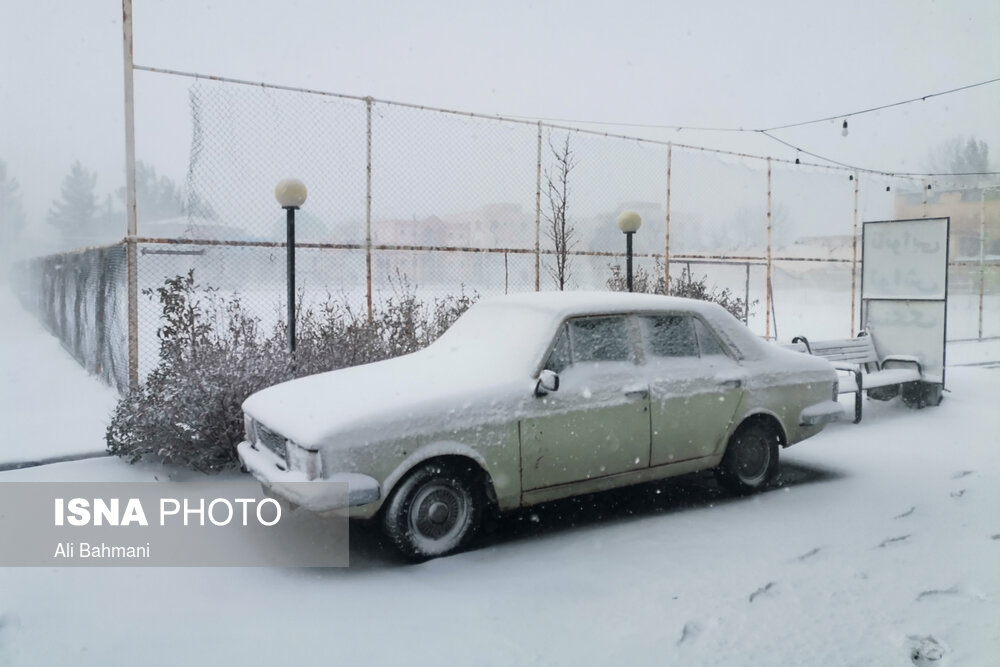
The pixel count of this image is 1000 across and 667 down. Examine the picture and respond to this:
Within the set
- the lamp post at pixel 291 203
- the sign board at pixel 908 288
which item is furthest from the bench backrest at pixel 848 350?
the lamp post at pixel 291 203

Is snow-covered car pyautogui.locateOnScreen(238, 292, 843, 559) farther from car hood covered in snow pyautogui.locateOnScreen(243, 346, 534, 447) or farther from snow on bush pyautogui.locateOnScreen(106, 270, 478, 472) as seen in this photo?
snow on bush pyautogui.locateOnScreen(106, 270, 478, 472)

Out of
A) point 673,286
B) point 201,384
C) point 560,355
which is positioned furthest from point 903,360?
point 201,384

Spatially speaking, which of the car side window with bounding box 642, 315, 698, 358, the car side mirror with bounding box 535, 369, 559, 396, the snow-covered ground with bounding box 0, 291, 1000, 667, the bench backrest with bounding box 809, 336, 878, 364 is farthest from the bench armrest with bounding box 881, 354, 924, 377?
the car side mirror with bounding box 535, 369, 559, 396

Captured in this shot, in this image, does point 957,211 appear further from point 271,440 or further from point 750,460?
point 271,440

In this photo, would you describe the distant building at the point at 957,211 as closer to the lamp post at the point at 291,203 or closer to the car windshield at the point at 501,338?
the lamp post at the point at 291,203

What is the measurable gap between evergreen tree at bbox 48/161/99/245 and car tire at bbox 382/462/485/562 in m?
73.0

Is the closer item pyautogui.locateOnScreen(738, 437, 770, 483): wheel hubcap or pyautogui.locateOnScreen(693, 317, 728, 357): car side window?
pyautogui.locateOnScreen(693, 317, 728, 357): car side window

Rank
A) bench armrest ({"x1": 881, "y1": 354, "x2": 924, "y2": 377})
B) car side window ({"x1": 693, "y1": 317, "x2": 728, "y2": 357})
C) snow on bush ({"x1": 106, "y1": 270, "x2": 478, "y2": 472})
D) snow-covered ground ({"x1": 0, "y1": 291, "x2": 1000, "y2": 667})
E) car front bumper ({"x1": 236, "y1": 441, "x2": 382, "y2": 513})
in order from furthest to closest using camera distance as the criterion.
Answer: bench armrest ({"x1": 881, "y1": 354, "x2": 924, "y2": 377})
snow on bush ({"x1": 106, "y1": 270, "x2": 478, "y2": 472})
car side window ({"x1": 693, "y1": 317, "x2": 728, "y2": 357})
car front bumper ({"x1": 236, "y1": 441, "x2": 382, "y2": 513})
snow-covered ground ({"x1": 0, "y1": 291, "x2": 1000, "y2": 667})

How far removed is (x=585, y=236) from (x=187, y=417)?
7820 mm

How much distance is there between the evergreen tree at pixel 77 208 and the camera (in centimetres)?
6975

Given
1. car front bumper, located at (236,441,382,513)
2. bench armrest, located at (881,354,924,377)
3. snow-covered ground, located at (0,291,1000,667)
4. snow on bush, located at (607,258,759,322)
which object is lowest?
snow-covered ground, located at (0,291,1000,667)

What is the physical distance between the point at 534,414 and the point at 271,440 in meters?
1.70

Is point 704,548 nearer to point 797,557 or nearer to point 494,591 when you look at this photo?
A: point 797,557

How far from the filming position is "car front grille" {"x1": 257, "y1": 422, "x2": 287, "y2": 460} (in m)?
4.60
